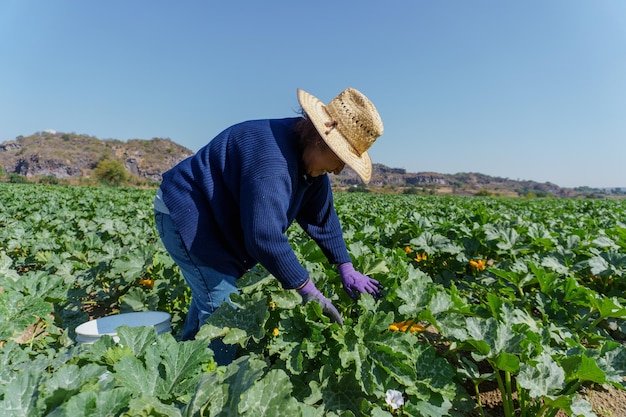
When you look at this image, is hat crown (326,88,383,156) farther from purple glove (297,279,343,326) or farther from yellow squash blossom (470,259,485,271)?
yellow squash blossom (470,259,485,271)

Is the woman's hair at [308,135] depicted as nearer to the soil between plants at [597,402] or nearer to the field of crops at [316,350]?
the field of crops at [316,350]

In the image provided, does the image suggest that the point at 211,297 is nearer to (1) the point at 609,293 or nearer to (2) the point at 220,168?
(2) the point at 220,168

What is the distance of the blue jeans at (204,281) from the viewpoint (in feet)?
7.62

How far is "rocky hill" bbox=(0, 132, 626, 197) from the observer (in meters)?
109

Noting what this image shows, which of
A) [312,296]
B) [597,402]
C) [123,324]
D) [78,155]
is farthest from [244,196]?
[78,155]

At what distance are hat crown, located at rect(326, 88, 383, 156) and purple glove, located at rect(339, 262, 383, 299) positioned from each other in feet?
2.51

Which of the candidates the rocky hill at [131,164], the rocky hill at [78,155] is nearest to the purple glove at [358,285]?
the rocky hill at [131,164]

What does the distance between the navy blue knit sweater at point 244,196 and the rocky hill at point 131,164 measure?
294 ft

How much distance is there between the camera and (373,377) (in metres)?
1.66

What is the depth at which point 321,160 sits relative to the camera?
6.95ft

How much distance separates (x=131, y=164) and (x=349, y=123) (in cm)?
13595

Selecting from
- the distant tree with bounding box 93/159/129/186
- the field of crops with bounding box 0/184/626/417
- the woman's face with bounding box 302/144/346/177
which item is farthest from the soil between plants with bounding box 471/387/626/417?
the distant tree with bounding box 93/159/129/186

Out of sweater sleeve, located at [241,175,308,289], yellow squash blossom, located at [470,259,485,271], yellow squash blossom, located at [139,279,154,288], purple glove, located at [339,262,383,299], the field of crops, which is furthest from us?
yellow squash blossom, located at [470,259,485,271]

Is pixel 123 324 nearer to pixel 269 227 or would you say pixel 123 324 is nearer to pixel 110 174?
pixel 269 227
